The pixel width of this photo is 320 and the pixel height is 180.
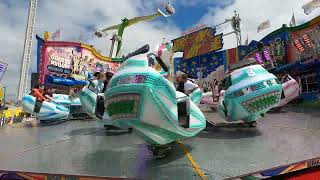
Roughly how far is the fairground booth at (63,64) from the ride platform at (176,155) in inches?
801

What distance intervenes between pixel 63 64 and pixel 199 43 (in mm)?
12509

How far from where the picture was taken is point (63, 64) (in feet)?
86.7

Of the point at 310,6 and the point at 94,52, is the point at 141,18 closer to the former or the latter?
the point at 94,52

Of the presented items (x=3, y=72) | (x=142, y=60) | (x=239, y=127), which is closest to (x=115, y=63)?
(x=3, y=72)

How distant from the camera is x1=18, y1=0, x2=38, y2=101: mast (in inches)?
1153

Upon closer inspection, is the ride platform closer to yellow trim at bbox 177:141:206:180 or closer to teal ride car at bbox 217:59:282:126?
yellow trim at bbox 177:141:206:180

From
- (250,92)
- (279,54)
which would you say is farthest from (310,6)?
(250,92)

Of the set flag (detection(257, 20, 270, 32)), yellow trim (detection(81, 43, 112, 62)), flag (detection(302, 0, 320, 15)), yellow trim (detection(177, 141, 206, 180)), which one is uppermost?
flag (detection(257, 20, 270, 32))

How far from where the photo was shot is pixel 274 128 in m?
5.38

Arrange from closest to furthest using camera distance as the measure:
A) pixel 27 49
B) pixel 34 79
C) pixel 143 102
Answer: pixel 143 102 < pixel 34 79 < pixel 27 49

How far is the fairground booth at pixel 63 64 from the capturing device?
25.5 m

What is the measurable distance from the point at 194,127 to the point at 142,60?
4.25 feet

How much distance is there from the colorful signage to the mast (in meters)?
5.05

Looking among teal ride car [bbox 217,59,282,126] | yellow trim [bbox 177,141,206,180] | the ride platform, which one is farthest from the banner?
yellow trim [bbox 177,141,206,180]
